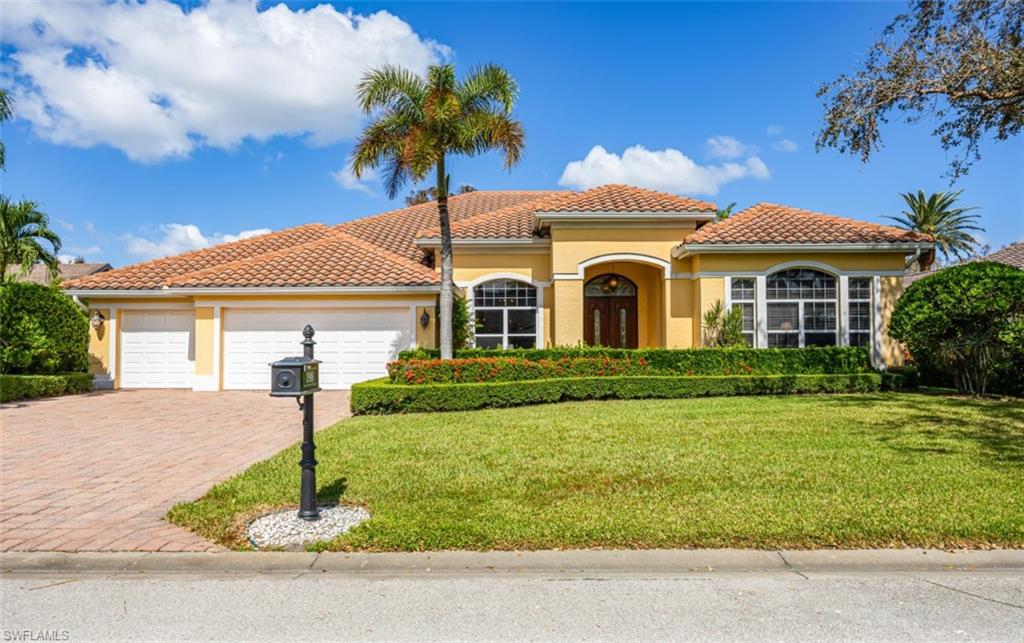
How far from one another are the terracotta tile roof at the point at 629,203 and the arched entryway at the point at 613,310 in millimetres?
2530

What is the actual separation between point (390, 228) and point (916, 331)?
55.7ft

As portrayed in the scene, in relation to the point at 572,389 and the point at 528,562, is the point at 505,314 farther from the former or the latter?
the point at 528,562

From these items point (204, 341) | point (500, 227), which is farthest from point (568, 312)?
point (204, 341)

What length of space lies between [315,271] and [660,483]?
41.2 ft

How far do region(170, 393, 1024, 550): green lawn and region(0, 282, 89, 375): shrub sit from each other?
31.3 feet

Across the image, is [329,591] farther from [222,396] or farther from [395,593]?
[222,396]

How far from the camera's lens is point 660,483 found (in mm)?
5992

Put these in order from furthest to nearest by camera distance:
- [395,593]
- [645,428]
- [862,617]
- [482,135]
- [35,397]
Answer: [35,397] → [482,135] → [645,428] → [395,593] → [862,617]

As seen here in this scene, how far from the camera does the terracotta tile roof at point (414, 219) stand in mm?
20453

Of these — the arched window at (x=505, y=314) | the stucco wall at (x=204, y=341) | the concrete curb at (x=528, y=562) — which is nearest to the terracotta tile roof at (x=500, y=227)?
the arched window at (x=505, y=314)

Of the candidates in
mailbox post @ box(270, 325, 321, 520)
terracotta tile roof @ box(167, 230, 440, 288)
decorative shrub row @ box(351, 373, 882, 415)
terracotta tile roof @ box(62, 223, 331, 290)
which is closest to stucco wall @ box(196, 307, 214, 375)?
terracotta tile roof @ box(167, 230, 440, 288)

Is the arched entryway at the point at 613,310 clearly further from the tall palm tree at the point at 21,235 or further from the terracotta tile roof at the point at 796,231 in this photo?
the tall palm tree at the point at 21,235

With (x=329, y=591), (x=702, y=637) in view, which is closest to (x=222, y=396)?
(x=329, y=591)

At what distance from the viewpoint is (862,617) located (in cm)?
353
